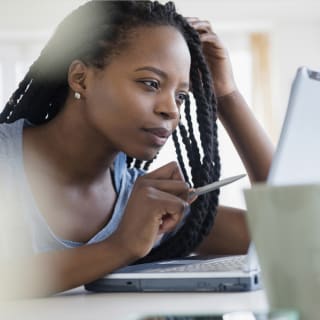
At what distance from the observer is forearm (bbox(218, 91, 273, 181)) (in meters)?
1.32

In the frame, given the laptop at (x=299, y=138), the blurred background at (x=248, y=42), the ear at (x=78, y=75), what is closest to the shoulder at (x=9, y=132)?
the ear at (x=78, y=75)

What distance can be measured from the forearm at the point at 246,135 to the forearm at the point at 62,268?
499 millimetres

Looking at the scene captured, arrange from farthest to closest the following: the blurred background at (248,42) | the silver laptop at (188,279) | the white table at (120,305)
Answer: the blurred background at (248,42)
the silver laptop at (188,279)
the white table at (120,305)

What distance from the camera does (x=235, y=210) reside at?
4.45 ft

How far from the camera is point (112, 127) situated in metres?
1.12

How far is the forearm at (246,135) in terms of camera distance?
1.32 metres

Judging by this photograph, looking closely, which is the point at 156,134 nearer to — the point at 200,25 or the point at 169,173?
the point at 169,173

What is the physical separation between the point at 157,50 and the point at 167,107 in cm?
9

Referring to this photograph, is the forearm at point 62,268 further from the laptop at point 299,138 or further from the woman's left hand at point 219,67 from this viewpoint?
the woman's left hand at point 219,67

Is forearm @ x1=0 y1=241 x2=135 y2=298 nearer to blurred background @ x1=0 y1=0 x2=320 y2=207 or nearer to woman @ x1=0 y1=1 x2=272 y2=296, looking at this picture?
woman @ x1=0 y1=1 x2=272 y2=296

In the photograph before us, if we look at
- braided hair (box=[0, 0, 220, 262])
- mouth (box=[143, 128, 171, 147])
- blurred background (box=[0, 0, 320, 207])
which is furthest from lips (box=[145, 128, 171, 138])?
blurred background (box=[0, 0, 320, 207])

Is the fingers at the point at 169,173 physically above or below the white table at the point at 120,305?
above

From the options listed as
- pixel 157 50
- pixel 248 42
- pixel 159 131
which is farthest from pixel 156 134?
pixel 248 42

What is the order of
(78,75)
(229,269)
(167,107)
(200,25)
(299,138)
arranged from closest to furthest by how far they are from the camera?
(299,138), (229,269), (167,107), (78,75), (200,25)
